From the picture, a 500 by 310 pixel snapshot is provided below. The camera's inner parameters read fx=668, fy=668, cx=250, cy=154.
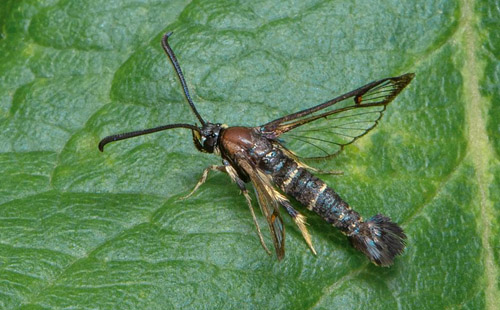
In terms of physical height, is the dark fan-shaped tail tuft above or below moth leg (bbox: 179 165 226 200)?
below

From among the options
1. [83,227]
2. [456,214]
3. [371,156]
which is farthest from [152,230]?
[456,214]

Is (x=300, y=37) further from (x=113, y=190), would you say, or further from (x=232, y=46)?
(x=113, y=190)

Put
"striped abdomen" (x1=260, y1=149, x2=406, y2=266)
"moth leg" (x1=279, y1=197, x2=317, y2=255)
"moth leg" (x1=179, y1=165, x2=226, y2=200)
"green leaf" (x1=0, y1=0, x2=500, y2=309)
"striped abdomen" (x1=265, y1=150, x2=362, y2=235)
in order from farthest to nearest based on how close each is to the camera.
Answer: "moth leg" (x1=179, y1=165, x2=226, y2=200) < "striped abdomen" (x1=265, y1=150, x2=362, y2=235) < "moth leg" (x1=279, y1=197, x2=317, y2=255) < "striped abdomen" (x1=260, y1=149, x2=406, y2=266) < "green leaf" (x1=0, y1=0, x2=500, y2=309)

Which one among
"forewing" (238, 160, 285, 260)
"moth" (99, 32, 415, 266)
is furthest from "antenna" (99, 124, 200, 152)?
"forewing" (238, 160, 285, 260)

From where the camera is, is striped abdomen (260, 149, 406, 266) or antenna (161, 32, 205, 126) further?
antenna (161, 32, 205, 126)

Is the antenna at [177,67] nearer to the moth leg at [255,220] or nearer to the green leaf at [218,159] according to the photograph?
the green leaf at [218,159]

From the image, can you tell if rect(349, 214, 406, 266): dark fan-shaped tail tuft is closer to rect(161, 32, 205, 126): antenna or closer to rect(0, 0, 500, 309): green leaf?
rect(0, 0, 500, 309): green leaf
